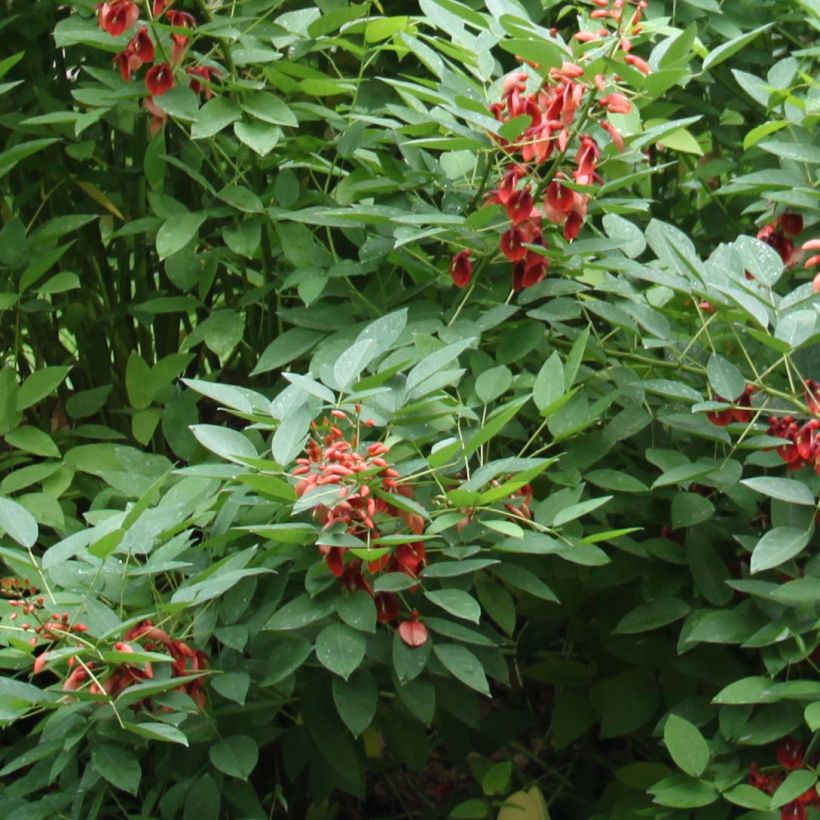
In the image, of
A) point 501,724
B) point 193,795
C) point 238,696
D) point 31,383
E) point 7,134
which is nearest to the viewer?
point 238,696

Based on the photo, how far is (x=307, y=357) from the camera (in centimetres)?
172

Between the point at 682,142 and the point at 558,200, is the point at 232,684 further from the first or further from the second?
the point at 682,142

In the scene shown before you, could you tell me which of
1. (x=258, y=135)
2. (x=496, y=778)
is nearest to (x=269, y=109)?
(x=258, y=135)

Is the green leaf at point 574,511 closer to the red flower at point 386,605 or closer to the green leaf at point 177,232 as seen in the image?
the red flower at point 386,605

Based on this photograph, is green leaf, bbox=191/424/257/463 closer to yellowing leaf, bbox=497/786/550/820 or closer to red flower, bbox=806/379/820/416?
red flower, bbox=806/379/820/416

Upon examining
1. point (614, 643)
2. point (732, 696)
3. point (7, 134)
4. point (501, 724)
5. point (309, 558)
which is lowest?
point (501, 724)

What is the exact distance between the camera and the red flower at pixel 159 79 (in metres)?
1.51

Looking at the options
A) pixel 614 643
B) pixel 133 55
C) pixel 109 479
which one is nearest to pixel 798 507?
pixel 614 643

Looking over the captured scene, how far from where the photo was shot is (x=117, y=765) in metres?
1.25

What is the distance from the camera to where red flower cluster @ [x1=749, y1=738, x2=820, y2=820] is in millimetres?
1338

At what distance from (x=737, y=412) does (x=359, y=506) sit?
0.40m

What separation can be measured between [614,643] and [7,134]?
1.06 metres

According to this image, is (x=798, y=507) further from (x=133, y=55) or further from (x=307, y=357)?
(x=133, y=55)

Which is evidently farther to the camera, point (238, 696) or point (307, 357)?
point (307, 357)
